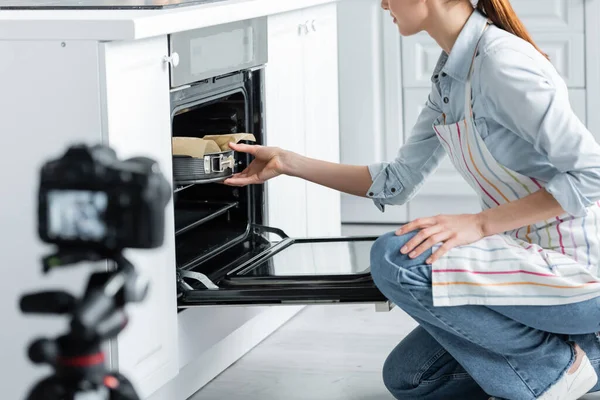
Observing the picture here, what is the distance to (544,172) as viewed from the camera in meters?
1.63

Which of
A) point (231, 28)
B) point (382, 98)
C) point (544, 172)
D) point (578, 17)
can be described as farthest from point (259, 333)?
point (578, 17)

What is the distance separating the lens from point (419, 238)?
162cm

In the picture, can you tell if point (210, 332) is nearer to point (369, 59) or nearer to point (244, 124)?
point (244, 124)

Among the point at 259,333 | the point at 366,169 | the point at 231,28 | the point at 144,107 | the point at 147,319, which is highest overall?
the point at 231,28

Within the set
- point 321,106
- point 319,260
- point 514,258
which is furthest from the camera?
point 321,106

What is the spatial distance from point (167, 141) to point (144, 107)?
3.9 inches

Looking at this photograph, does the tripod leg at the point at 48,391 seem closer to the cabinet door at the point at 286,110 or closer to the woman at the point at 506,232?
the woman at the point at 506,232

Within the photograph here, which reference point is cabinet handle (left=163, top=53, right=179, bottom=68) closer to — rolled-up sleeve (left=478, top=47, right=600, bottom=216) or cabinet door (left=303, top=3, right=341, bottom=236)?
rolled-up sleeve (left=478, top=47, right=600, bottom=216)

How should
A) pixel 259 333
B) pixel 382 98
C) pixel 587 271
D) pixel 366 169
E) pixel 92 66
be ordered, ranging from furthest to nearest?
1. pixel 382 98
2. pixel 259 333
3. pixel 366 169
4. pixel 587 271
5. pixel 92 66

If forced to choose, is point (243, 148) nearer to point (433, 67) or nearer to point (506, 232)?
point (506, 232)

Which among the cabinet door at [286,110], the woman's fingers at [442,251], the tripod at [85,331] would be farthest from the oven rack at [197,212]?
the tripod at [85,331]

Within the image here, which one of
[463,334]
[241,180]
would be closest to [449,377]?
[463,334]

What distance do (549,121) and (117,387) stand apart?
1.14 m

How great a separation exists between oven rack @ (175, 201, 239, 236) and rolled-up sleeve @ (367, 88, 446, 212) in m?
0.35
